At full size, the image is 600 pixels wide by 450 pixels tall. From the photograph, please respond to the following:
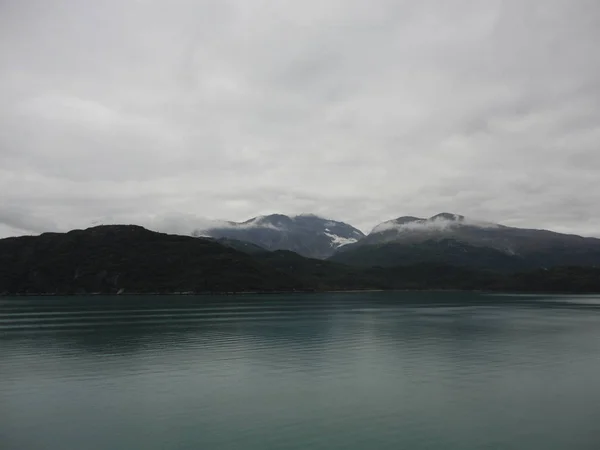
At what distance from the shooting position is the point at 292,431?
33.8 metres

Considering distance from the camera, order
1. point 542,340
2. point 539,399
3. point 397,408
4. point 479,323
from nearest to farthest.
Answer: point 397,408, point 539,399, point 542,340, point 479,323

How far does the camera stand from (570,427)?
34.4m

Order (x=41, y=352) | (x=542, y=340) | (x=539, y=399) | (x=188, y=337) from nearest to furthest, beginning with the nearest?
(x=539, y=399), (x=41, y=352), (x=542, y=340), (x=188, y=337)

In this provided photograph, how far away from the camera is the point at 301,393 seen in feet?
147

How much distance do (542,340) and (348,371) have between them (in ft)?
153

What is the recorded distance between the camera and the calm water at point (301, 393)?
32469mm

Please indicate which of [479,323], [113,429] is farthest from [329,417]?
[479,323]

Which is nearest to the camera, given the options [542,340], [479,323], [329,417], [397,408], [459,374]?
[329,417]

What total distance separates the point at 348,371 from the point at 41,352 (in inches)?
1857

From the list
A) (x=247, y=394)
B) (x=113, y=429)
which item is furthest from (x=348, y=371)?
(x=113, y=429)

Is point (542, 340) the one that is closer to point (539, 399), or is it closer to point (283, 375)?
point (539, 399)

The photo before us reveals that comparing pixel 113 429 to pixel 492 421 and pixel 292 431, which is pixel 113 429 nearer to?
pixel 292 431

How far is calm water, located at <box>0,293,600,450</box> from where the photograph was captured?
107 ft

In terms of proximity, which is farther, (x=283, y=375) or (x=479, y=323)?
(x=479, y=323)
